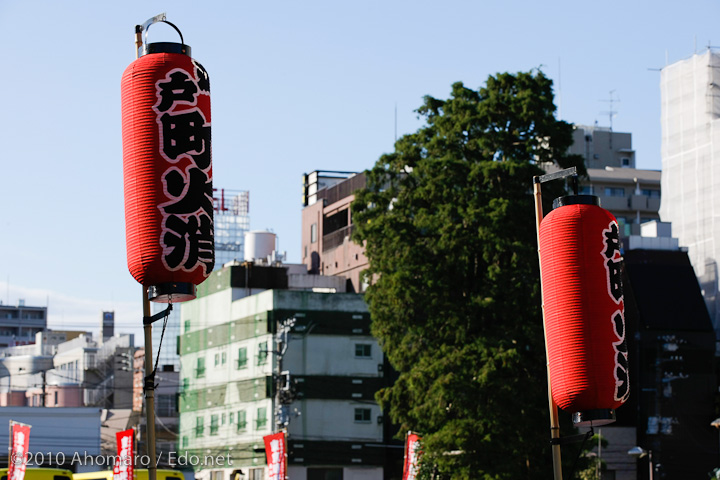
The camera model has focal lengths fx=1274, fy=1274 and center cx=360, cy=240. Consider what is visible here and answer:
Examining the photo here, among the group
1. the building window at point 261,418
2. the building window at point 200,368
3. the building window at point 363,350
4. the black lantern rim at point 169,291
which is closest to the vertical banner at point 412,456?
the black lantern rim at point 169,291

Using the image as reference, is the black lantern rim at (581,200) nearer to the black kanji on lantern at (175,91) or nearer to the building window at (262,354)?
the black kanji on lantern at (175,91)

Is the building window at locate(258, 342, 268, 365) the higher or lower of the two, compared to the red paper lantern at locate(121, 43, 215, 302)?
higher

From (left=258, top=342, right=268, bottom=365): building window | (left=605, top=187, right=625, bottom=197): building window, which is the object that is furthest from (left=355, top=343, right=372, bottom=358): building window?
(left=605, top=187, right=625, bottom=197): building window

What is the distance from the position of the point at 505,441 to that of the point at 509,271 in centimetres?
536

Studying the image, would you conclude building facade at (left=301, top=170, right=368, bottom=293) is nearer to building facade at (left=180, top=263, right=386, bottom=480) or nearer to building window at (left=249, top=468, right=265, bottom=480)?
building facade at (left=180, top=263, right=386, bottom=480)

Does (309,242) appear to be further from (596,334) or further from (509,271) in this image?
(596,334)

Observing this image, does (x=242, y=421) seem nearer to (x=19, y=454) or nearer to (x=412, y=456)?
(x=412, y=456)

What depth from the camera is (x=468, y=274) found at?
41.7 metres

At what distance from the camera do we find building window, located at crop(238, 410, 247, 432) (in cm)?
7656

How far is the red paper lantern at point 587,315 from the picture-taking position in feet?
56.0

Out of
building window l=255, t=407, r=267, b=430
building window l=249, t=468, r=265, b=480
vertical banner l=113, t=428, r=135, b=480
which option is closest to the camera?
vertical banner l=113, t=428, r=135, b=480

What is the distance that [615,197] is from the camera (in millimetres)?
117875

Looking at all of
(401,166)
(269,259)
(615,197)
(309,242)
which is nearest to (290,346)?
(269,259)

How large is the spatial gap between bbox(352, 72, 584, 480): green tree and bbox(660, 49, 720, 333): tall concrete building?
4451 cm
